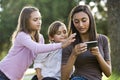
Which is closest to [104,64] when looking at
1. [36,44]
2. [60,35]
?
[36,44]

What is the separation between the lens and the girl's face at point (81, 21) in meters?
4.77

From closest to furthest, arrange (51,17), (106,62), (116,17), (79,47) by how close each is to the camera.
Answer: (79,47) → (106,62) → (116,17) → (51,17)

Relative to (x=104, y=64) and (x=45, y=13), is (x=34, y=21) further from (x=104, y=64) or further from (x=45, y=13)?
(x=45, y=13)

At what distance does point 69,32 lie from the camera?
4.99 metres

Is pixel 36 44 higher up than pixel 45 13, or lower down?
higher up

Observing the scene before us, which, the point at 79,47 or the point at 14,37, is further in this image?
the point at 14,37

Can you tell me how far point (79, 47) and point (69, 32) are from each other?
46 cm

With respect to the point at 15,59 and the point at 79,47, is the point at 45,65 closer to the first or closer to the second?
the point at 15,59

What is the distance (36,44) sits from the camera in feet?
16.0

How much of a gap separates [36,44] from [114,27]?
5629mm

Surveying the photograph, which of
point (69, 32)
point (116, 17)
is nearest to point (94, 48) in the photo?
point (69, 32)

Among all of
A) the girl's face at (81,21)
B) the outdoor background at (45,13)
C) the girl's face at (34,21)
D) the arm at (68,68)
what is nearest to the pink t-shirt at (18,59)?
the girl's face at (34,21)

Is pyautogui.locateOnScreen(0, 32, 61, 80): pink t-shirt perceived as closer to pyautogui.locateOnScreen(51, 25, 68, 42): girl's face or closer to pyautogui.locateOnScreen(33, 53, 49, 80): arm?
pyautogui.locateOnScreen(33, 53, 49, 80): arm

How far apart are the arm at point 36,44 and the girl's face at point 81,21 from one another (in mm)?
204
